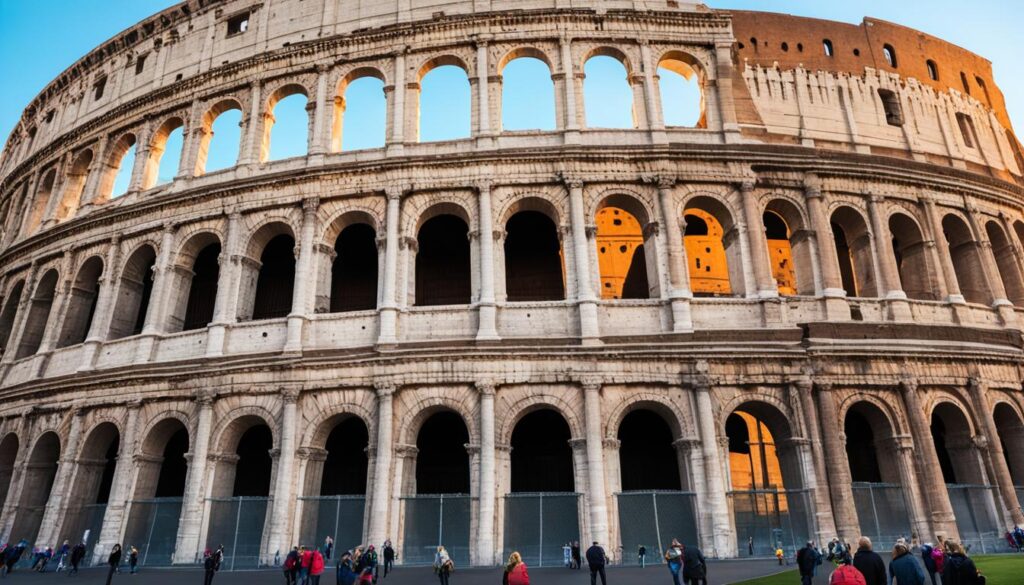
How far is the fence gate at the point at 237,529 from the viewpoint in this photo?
46.5 ft

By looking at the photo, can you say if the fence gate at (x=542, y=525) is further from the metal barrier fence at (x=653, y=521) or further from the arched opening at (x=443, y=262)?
the arched opening at (x=443, y=262)

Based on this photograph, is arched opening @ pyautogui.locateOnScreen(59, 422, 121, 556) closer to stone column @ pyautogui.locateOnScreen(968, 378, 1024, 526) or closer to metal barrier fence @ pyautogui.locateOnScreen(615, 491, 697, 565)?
metal barrier fence @ pyautogui.locateOnScreen(615, 491, 697, 565)

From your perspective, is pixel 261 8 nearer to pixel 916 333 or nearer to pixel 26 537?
pixel 26 537

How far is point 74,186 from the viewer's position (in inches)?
899

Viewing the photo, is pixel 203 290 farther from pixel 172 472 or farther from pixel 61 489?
pixel 61 489

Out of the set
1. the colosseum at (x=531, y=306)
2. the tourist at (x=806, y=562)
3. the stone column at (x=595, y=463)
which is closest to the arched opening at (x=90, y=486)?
the colosseum at (x=531, y=306)

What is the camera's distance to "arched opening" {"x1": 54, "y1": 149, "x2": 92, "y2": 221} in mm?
22406

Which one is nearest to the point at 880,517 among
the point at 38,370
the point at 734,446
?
the point at 734,446

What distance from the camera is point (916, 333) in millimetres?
16094

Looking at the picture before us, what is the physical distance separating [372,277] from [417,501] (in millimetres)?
7433

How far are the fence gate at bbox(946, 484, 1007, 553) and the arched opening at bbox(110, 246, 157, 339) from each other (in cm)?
2186

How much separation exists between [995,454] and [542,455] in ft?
36.9

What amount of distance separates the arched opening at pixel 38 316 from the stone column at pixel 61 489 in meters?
4.94

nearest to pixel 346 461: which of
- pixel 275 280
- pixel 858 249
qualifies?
pixel 275 280
